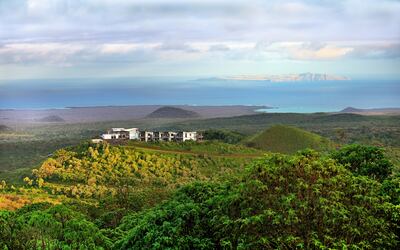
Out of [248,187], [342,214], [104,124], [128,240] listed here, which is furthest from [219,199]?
[104,124]

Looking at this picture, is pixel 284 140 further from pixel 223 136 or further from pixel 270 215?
pixel 270 215

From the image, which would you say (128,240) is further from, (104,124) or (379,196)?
(104,124)

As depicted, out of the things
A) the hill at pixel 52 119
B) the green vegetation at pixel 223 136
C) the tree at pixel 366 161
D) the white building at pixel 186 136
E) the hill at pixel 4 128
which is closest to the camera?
the tree at pixel 366 161

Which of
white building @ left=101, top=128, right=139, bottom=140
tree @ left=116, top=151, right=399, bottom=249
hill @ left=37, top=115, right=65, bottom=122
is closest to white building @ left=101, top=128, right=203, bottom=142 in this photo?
white building @ left=101, top=128, right=139, bottom=140

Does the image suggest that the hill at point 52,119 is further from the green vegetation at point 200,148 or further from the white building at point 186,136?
the green vegetation at point 200,148

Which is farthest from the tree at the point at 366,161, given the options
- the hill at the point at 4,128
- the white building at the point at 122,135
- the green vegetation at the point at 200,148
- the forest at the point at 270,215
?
the hill at the point at 4,128

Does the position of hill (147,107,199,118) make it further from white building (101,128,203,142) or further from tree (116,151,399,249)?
tree (116,151,399,249)
